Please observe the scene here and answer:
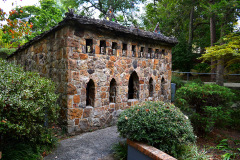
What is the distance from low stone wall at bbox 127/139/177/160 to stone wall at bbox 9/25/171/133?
2298 mm

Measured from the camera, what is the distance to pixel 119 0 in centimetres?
1716

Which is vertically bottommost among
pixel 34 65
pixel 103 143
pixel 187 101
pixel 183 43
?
pixel 103 143

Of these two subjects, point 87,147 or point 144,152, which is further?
point 87,147

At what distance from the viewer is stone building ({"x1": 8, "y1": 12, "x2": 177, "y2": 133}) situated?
5191mm

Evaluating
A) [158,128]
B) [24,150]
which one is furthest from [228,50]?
[24,150]

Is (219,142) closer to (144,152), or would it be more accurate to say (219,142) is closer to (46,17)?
(144,152)

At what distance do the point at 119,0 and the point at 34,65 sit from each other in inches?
504

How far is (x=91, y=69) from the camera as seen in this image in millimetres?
5629

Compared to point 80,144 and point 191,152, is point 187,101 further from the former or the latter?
point 80,144

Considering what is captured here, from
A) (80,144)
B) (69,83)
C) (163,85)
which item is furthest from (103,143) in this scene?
(163,85)

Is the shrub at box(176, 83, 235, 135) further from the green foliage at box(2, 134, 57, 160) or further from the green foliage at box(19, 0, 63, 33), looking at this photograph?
the green foliage at box(19, 0, 63, 33)

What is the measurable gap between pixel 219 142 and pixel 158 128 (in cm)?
377

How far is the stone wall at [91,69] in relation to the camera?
17.1 ft

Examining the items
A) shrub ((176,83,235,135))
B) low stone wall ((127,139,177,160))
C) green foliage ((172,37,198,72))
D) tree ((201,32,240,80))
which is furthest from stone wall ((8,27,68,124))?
green foliage ((172,37,198,72))
